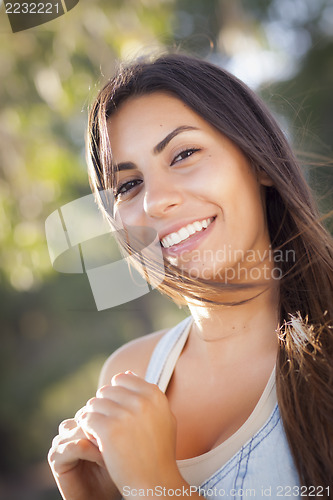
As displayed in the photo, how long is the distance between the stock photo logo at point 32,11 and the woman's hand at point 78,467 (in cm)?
189

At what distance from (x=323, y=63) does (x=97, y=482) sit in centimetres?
284

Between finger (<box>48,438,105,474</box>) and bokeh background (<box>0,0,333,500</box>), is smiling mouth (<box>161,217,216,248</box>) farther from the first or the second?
bokeh background (<box>0,0,333,500</box>)

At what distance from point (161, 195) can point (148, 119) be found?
0.69 ft

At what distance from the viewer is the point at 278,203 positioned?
1221 millimetres

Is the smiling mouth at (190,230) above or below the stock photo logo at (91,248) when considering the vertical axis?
below

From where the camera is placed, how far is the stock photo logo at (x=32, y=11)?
2.08 metres

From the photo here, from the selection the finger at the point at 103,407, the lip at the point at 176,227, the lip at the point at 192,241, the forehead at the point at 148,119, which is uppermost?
the forehead at the point at 148,119

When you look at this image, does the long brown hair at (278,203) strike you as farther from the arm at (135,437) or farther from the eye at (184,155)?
the arm at (135,437)

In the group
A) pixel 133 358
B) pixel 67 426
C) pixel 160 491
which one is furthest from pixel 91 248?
pixel 160 491

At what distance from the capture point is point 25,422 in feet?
10.00

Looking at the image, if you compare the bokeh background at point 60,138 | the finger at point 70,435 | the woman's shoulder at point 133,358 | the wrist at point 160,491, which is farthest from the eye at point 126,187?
the bokeh background at point 60,138

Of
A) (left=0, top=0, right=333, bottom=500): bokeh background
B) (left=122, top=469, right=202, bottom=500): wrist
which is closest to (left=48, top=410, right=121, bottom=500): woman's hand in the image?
(left=122, top=469, right=202, bottom=500): wrist

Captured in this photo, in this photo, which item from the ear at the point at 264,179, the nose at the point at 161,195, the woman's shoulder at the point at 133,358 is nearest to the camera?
the nose at the point at 161,195

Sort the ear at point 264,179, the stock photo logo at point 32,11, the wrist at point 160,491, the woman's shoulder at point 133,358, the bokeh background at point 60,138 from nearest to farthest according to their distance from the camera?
1. the wrist at point 160,491
2. the ear at point 264,179
3. the woman's shoulder at point 133,358
4. the stock photo logo at point 32,11
5. the bokeh background at point 60,138
